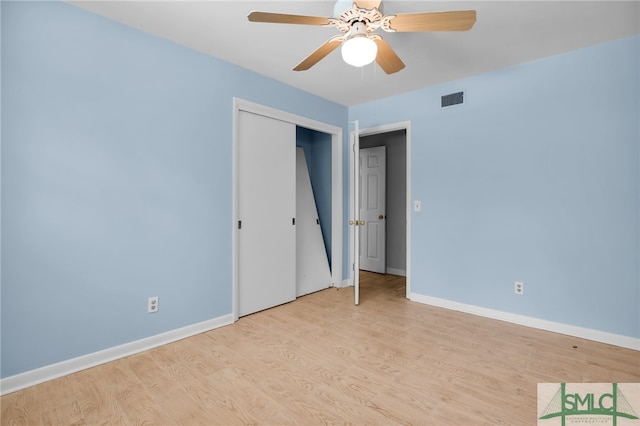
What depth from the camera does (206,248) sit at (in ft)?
9.53

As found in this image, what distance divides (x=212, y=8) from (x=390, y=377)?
112 inches

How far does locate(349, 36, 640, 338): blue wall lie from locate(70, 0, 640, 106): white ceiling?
31 cm

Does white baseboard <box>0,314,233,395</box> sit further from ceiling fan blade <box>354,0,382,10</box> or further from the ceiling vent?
the ceiling vent

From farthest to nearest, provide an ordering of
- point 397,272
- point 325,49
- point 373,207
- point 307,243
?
point 373,207
point 397,272
point 307,243
point 325,49

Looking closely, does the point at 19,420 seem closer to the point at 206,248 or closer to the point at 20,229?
the point at 20,229

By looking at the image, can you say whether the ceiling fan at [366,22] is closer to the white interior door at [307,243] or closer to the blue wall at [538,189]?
the blue wall at [538,189]

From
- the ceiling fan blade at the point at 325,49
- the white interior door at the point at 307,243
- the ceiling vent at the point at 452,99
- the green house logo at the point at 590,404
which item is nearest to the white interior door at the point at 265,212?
the white interior door at the point at 307,243

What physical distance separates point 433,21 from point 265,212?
2378 millimetres

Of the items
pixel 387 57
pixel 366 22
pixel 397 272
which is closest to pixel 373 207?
pixel 397 272

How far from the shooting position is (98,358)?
2.28 metres

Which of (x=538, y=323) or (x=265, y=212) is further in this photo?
(x=265, y=212)

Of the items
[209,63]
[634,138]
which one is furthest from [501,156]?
[209,63]

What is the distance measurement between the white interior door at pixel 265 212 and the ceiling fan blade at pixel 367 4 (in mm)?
1821

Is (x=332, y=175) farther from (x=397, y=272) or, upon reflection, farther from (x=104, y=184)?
(x=104, y=184)
